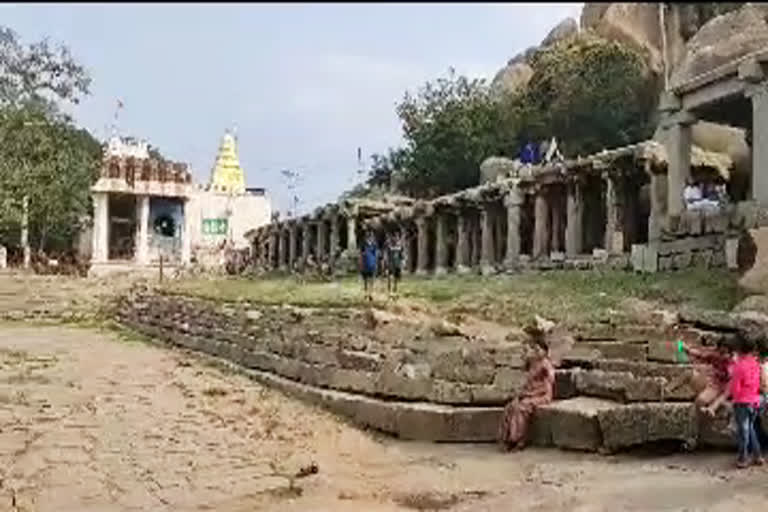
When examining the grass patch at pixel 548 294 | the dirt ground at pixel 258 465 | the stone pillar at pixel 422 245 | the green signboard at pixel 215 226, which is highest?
the green signboard at pixel 215 226

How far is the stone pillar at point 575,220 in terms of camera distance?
2347 cm

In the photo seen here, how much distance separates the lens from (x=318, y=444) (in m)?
12.1

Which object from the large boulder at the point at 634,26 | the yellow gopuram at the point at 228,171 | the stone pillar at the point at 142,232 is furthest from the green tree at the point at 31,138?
the yellow gopuram at the point at 228,171

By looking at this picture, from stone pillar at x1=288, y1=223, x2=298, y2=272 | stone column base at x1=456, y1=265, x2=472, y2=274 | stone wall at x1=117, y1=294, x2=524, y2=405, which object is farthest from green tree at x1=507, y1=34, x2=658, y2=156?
stone wall at x1=117, y1=294, x2=524, y2=405

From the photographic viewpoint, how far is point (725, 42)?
28.8 metres

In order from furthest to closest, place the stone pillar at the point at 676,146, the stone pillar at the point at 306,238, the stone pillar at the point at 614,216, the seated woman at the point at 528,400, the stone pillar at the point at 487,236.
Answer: the stone pillar at the point at 306,238 → the stone pillar at the point at 487,236 → the stone pillar at the point at 614,216 → the stone pillar at the point at 676,146 → the seated woman at the point at 528,400

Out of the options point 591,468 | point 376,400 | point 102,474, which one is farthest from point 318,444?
point 591,468

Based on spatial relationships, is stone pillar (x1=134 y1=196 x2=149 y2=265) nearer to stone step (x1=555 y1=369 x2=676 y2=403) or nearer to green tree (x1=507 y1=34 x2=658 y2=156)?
green tree (x1=507 y1=34 x2=658 y2=156)

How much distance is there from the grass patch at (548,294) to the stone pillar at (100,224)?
82.7 feet

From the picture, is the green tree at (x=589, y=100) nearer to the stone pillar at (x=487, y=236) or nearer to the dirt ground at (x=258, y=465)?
the stone pillar at (x=487, y=236)

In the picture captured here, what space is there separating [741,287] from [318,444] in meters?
6.58

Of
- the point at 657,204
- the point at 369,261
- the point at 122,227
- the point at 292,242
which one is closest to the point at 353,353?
the point at 369,261

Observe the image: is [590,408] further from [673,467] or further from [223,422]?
[223,422]

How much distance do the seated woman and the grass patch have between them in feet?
7.36
